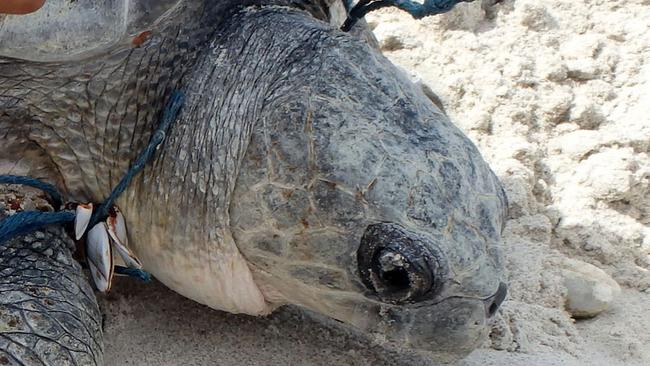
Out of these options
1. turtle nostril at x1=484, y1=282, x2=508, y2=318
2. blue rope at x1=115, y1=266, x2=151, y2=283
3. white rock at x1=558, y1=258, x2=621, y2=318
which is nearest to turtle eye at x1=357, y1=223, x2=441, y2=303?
turtle nostril at x1=484, y1=282, x2=508, y2=318

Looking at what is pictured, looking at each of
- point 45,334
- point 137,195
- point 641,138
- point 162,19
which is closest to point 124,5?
point 162,19

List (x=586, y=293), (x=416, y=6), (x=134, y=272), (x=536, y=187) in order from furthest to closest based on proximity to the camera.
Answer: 1. (x=536, y=187)
2. (x=586, y=293)
3. (x=416, y=6)
4. (x=134, y=272)

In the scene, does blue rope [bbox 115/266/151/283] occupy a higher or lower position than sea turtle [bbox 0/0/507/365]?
lower

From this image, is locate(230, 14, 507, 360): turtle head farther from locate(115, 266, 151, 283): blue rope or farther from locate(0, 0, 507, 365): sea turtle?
locate(115, 266, 151, 283): blue rope

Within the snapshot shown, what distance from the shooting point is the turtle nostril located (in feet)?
5.10

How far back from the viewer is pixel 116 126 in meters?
1.80

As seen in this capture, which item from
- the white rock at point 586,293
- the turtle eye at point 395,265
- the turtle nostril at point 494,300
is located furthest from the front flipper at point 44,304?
the white rock at point 586,293

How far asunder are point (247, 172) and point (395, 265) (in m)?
0.33

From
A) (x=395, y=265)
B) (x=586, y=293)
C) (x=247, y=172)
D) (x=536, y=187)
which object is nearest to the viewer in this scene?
(x=395, y=265)

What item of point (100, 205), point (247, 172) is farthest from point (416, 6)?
point (100, 205)

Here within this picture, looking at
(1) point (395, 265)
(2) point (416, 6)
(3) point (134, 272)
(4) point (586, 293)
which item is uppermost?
(2) point (416, 6)

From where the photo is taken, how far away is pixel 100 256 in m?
1.72

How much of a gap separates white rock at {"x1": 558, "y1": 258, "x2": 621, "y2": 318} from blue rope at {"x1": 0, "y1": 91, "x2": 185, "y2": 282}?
1033mm

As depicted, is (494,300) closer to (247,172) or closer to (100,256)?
(247,172)
